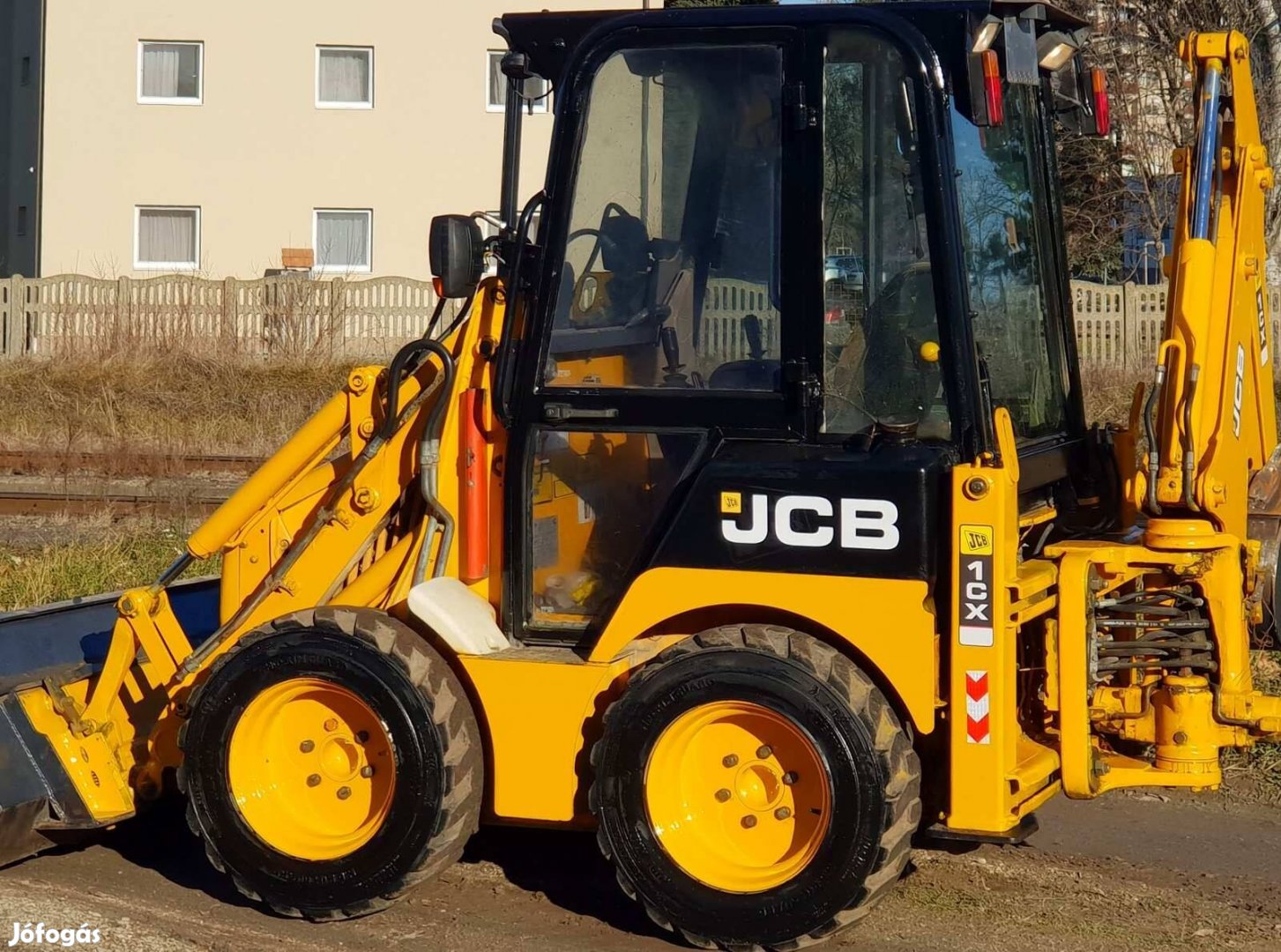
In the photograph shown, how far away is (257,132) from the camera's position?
27141 millimetres

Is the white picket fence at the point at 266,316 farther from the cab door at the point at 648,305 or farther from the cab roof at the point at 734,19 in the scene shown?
the cab door at the point at 648,305

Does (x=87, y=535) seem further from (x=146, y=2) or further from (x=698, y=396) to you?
(x=146, y=2)

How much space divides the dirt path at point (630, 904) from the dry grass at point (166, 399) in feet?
32.8

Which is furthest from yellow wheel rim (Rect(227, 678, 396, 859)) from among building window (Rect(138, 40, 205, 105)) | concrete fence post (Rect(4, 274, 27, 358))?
building window (Rect(138, 40, 205, 105))

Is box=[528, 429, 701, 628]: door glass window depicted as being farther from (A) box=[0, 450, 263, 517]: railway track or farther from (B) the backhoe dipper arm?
(A) box=[0, 450, 263, 517]: railway track

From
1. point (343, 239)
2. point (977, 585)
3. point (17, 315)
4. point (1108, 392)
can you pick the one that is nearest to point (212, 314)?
point (17, 315)

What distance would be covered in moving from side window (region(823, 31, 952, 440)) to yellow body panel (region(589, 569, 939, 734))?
17.8 inches

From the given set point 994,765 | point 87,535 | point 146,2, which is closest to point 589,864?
point 994,765

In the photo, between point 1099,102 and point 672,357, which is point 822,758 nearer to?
point 672,357

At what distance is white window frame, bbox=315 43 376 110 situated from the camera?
2708 centimetres

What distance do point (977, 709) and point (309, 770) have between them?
200cm

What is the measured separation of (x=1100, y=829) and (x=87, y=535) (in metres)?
7.46

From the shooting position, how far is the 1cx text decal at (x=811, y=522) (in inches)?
177

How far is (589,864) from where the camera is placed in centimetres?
551
